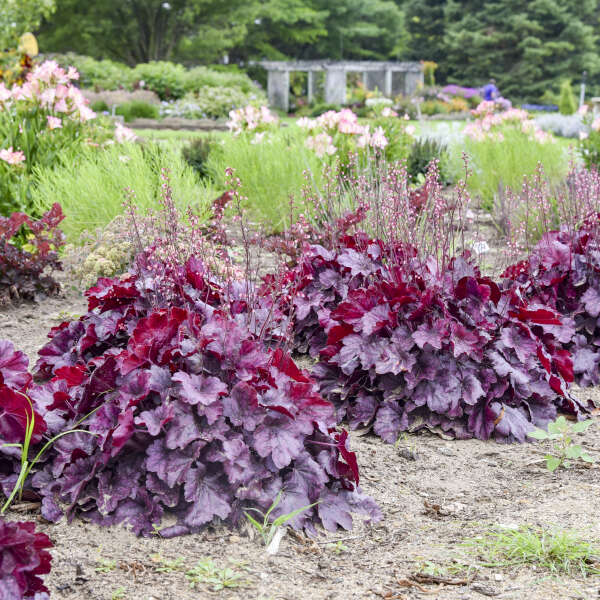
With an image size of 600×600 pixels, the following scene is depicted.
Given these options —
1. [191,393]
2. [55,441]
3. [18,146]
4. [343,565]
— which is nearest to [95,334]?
[55,441]

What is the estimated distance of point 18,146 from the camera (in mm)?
6047

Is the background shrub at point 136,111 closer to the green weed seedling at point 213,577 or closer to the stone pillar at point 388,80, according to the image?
the stone pillar at point 388,80

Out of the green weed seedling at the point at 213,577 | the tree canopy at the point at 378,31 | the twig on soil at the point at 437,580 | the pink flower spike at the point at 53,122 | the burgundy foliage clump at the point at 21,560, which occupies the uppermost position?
the tree canopy at the point at 378,31

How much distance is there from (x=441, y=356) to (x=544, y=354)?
0.50m

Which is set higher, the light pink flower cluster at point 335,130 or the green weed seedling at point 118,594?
the light pink flower cluster at point 335,130

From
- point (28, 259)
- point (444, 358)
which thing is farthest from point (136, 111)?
point (444, 358)

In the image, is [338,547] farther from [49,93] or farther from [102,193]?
[49,93]

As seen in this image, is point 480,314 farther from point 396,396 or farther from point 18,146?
point 18,146

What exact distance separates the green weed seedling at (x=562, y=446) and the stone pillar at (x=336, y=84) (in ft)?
92.3

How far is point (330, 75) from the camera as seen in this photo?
29.8 metres

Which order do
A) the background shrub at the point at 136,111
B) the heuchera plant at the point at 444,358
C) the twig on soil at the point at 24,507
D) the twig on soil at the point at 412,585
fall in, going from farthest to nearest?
the background shrub at the point at 136,111 < the heuchera plant at the point at 444,358 < the twig on soil at the point at 24,507 < the twig on soil at the point at 412,585

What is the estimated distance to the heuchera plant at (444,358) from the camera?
2.91m

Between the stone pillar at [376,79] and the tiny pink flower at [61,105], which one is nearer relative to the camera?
the tiny pink flower at [61,105]

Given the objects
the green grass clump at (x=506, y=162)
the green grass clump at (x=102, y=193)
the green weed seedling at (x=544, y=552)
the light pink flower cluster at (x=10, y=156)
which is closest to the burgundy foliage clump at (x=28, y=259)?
the green grass clump at (x=102, y=193)
